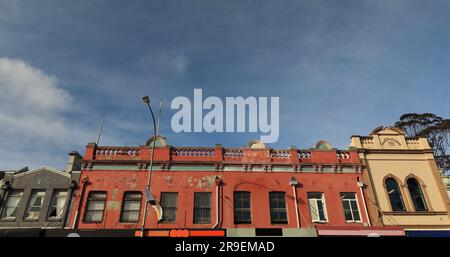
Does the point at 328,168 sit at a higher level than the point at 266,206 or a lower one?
higher

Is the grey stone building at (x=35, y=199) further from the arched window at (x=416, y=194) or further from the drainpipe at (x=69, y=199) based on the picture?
the arched window at (x=416, y=194)

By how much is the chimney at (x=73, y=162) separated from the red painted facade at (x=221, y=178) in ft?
8.38

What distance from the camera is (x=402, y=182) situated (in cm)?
2138

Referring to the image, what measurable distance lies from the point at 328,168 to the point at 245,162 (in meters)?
6.37

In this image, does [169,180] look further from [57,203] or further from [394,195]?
[394,195]

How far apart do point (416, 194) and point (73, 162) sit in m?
26.3

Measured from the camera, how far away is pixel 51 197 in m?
19.9

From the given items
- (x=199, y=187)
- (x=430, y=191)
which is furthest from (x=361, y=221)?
(x=199, y=187)

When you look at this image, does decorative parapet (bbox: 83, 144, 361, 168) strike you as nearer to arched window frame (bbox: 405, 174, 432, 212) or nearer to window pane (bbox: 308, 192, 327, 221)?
window pane (bbox: 308, 192, 327, 221)

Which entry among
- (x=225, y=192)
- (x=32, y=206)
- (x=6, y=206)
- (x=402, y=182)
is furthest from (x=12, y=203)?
(x=402, y=182)

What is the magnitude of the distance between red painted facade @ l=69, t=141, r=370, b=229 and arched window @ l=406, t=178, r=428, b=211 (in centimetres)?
377
